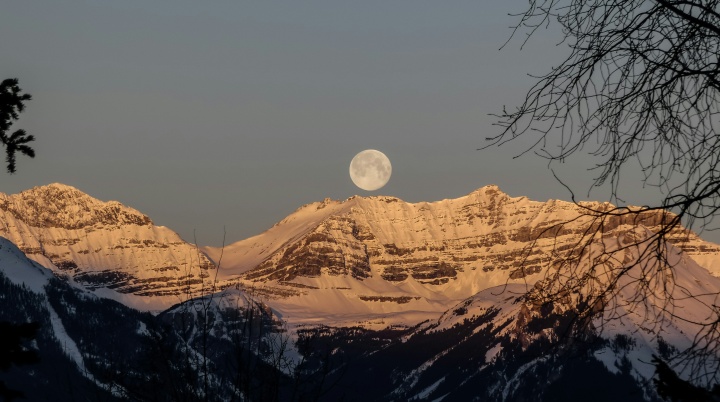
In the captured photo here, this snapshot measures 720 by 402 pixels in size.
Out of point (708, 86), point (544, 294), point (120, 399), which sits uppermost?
point (708, 86)

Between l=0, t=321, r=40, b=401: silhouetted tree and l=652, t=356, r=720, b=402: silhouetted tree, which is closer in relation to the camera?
l=652, t=356, r=720, b=402: silhouetted tree

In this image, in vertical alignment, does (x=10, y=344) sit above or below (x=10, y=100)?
Result: below

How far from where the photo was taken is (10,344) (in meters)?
13.0

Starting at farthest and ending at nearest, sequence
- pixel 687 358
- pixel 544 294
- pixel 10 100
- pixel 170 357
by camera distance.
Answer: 1. pixel 170 357
2. pixel 10 100
3. pixel 544 294
4. pixel 687 358

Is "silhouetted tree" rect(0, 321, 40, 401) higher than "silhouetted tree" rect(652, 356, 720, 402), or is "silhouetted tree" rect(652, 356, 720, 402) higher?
"silhouetted tree" rect(0, 321, 40, 401)

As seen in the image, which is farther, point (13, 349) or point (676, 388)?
point (13, 349)

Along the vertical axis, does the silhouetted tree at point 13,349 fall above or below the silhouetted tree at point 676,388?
above

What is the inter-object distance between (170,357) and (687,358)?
28.5 ft

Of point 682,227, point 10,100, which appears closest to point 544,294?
point 682,227

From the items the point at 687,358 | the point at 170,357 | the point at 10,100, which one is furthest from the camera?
the point at 170,357

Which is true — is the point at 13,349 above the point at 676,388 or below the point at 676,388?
above

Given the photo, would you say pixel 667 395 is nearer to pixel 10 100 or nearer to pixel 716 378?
pixel 716 378

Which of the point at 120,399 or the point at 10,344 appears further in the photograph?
the point at 120,399

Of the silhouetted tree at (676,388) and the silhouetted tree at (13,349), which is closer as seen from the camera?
the silhouetted tree at (676,388)
